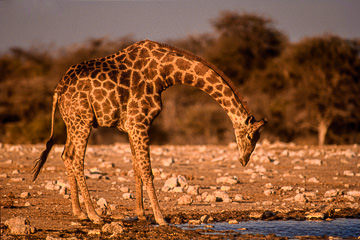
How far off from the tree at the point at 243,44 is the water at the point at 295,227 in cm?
2183

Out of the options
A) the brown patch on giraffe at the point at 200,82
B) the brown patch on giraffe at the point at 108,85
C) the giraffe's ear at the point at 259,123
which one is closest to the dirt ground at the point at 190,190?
the giraffe's ear at the point at 259,123

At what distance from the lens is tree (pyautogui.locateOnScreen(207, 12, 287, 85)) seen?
2908 cm

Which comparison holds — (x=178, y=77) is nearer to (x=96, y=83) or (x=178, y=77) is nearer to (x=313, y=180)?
(x=96, y=83)

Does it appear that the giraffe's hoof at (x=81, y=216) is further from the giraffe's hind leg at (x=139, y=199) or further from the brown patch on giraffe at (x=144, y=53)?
the brown patch on giraffe at (x=144, y=53)

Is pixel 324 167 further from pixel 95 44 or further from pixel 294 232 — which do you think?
pixel 95 44

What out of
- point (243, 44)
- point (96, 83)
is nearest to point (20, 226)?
point (96, 83)

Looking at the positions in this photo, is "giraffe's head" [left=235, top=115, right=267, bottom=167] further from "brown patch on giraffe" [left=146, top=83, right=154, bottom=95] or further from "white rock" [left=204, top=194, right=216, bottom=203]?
"brown patch on giraffe" [left=146, top=83, right=154, bottom=95]

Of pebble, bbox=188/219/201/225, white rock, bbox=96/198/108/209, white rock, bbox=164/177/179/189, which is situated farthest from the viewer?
white rock, bbox=164/177/179/189

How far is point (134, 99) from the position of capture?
22.2ft

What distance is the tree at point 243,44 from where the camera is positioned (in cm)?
2908

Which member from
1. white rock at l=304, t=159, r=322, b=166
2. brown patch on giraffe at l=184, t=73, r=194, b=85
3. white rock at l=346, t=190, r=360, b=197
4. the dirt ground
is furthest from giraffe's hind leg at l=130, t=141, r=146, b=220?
white rock at l=304, t=159, r=322, b=166

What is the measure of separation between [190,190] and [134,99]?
7.25 feet

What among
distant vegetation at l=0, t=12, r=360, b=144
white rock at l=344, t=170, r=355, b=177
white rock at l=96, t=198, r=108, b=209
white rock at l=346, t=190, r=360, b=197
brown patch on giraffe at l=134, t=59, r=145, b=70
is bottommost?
white rock at l=96, t=198, r=108, b=209

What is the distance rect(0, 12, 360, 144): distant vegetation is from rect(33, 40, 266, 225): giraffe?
47.1 ft
